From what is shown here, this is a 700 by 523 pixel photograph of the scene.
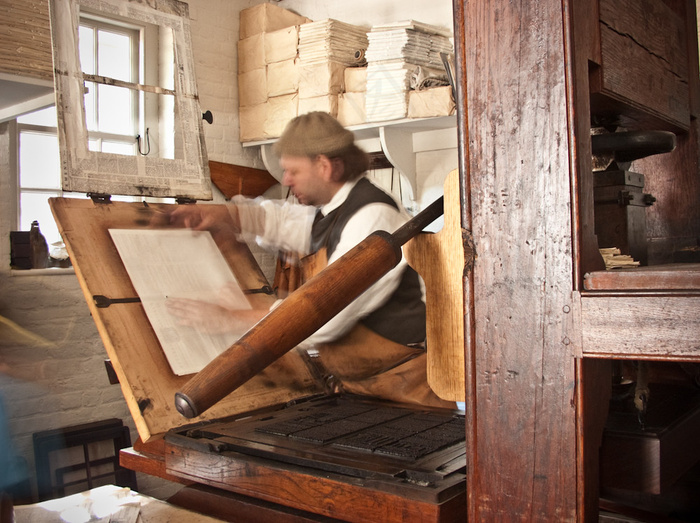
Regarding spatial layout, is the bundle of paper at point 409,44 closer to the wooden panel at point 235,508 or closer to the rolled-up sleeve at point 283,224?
the rolled-up sleeve at point 283,224

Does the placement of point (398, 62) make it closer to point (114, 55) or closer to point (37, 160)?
point (114, 55)

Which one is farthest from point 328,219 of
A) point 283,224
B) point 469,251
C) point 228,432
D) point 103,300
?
point 469,251

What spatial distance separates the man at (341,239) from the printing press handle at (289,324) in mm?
709

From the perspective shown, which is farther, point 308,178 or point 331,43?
point 331,43

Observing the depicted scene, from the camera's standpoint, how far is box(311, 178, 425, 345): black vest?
1965 millimetres

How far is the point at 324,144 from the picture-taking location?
2.39 metres

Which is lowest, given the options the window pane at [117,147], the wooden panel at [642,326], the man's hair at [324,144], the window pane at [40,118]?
the wooden panel at [642,326]

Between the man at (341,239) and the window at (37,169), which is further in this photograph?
the window at (37,169)

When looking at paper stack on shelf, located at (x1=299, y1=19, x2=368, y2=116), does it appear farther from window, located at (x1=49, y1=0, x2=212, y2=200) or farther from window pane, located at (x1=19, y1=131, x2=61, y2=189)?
window pane, located at (x1=19, y1=131, x2=61, y2=189)

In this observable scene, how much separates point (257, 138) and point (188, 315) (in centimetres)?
254

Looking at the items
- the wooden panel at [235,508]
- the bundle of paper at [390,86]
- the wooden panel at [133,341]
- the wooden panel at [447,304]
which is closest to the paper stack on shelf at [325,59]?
the bundle of paper at [390,86]

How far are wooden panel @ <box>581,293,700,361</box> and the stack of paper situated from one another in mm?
3263

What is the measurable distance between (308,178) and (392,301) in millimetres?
673

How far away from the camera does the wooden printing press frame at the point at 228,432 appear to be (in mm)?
1023
